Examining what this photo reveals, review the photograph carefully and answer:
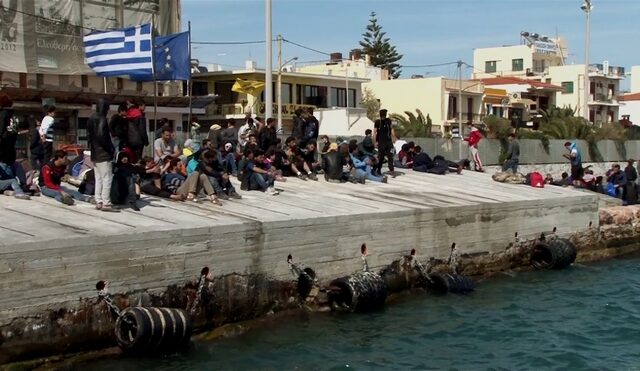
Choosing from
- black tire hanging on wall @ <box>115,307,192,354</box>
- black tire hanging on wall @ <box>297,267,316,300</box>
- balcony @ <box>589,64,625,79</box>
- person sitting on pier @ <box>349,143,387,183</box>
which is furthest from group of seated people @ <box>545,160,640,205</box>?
balcony @ <box>589,64,625,79</box>

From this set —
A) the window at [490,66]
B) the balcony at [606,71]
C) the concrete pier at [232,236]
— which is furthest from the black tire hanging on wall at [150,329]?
the window at [490,66]

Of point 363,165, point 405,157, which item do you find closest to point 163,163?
point 363,165

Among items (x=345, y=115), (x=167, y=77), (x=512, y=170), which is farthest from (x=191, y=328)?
(x=345, y=115)

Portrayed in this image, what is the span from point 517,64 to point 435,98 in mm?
26435

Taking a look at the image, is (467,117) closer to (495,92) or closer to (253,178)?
(495,92)

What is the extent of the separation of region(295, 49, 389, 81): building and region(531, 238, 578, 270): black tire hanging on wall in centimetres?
4712

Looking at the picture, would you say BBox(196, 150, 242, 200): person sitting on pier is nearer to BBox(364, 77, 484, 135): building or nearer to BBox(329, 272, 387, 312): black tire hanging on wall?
BBox(329, 272, 387, 312): black tire hanging on wall

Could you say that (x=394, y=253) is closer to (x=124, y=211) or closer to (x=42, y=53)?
(x=124, y=211)

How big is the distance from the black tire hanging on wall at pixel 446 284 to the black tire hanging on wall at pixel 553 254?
13.1 feet

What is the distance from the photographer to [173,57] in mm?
23922

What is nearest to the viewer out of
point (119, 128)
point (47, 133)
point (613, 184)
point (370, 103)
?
point (119, 128)

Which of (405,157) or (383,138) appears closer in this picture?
(383,138)

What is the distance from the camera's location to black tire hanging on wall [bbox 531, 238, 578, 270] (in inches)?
810

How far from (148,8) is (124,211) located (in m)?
32.0
